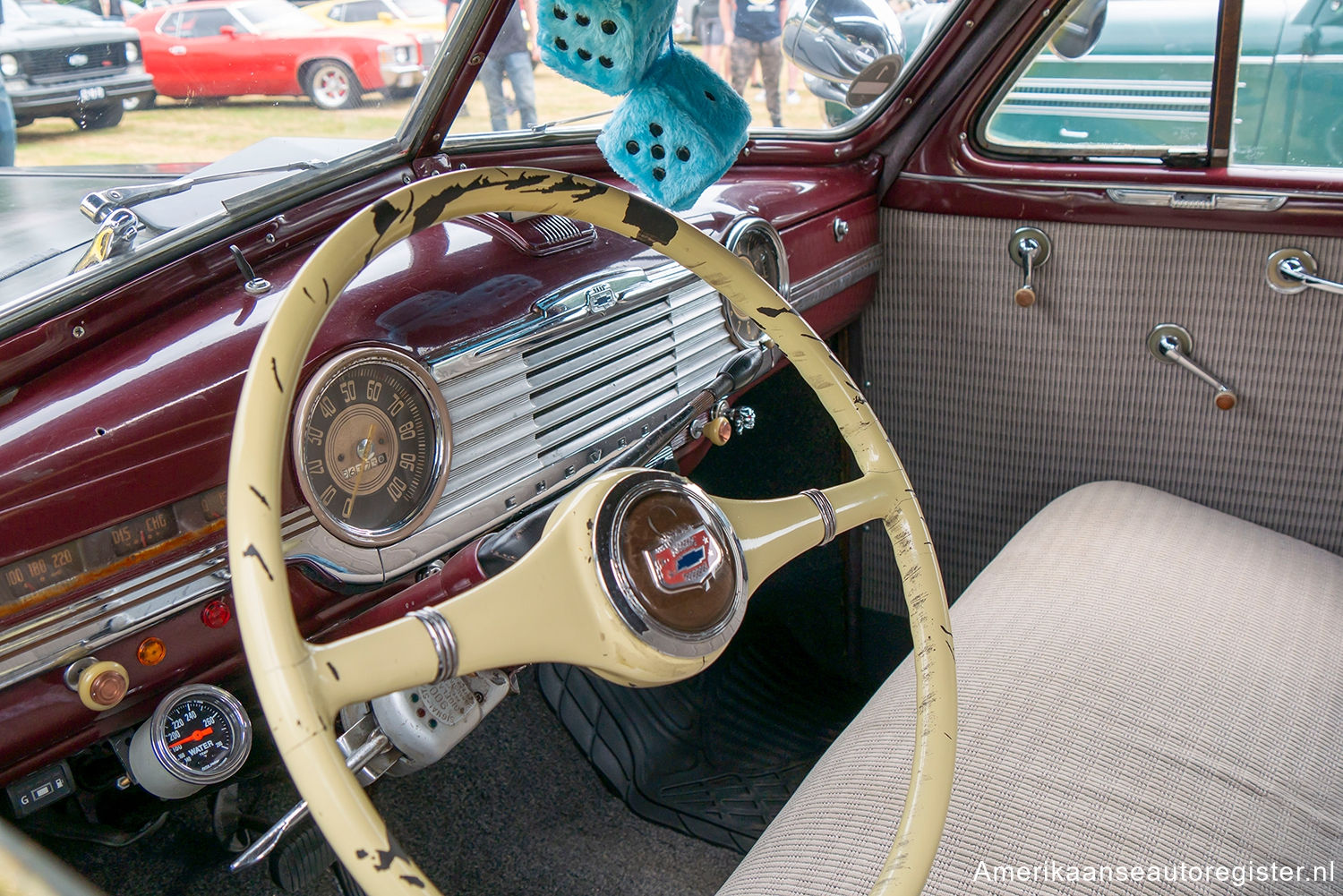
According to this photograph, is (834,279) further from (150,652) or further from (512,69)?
(150,652)

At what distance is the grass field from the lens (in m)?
1.03

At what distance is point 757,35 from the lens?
5.67ft

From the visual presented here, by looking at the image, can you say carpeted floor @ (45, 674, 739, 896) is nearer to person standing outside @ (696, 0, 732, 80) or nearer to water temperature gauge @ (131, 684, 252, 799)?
water temperature gauge @ (131, 684, 252, 799)

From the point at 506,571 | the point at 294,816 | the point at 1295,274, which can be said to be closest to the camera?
the point at 506,571

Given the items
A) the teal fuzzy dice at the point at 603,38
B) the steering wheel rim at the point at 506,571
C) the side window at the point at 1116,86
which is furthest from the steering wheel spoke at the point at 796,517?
the side window at the point at 1116,86

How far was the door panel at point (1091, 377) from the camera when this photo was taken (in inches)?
67.3

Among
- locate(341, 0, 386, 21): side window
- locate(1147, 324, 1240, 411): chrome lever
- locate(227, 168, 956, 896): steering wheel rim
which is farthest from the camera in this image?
locate(1147, 324, 1240, 411): chrome lever

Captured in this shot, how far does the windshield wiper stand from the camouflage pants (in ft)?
2.45

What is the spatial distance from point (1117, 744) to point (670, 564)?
623mm

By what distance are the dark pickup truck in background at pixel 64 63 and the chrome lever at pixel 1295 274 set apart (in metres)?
1.66

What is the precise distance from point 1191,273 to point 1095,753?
102 centimetres

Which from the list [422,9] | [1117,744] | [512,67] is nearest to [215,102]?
[422,9]

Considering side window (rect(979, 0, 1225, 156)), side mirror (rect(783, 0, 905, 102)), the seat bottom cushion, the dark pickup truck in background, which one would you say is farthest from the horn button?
side window (rect(979, 0, 1225, 156))

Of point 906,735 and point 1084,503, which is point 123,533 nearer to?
point 906,735
